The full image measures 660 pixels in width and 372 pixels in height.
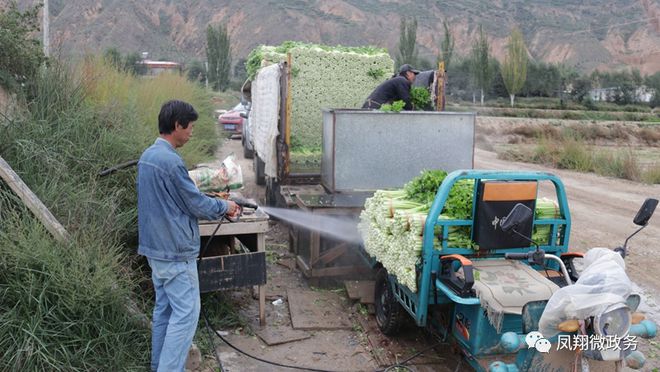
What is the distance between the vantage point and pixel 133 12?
71.9 meters

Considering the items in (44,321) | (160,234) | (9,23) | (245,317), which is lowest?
(245,317)

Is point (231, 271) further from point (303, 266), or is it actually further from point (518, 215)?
point (518, 215)

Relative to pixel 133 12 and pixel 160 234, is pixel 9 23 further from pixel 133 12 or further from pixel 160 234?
pixel 133 12

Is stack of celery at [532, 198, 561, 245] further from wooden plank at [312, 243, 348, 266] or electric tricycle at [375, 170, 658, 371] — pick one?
wooden plank at [312, 243, 348, 266]

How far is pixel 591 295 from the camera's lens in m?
2.96

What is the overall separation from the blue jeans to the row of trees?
147 ft

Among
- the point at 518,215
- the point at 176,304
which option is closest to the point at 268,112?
the point at 176,304

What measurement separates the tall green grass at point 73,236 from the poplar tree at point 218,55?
133 ft

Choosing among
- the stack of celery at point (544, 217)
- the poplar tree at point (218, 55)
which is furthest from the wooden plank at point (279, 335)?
the poplar tree at point (218, 55)

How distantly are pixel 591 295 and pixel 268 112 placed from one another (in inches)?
249

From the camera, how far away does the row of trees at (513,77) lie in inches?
1912

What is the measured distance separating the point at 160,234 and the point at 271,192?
5.81 m

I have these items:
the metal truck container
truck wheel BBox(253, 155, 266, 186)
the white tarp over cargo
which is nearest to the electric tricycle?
the metal truck container

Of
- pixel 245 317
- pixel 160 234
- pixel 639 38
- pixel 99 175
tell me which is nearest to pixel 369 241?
pixel 245 317
